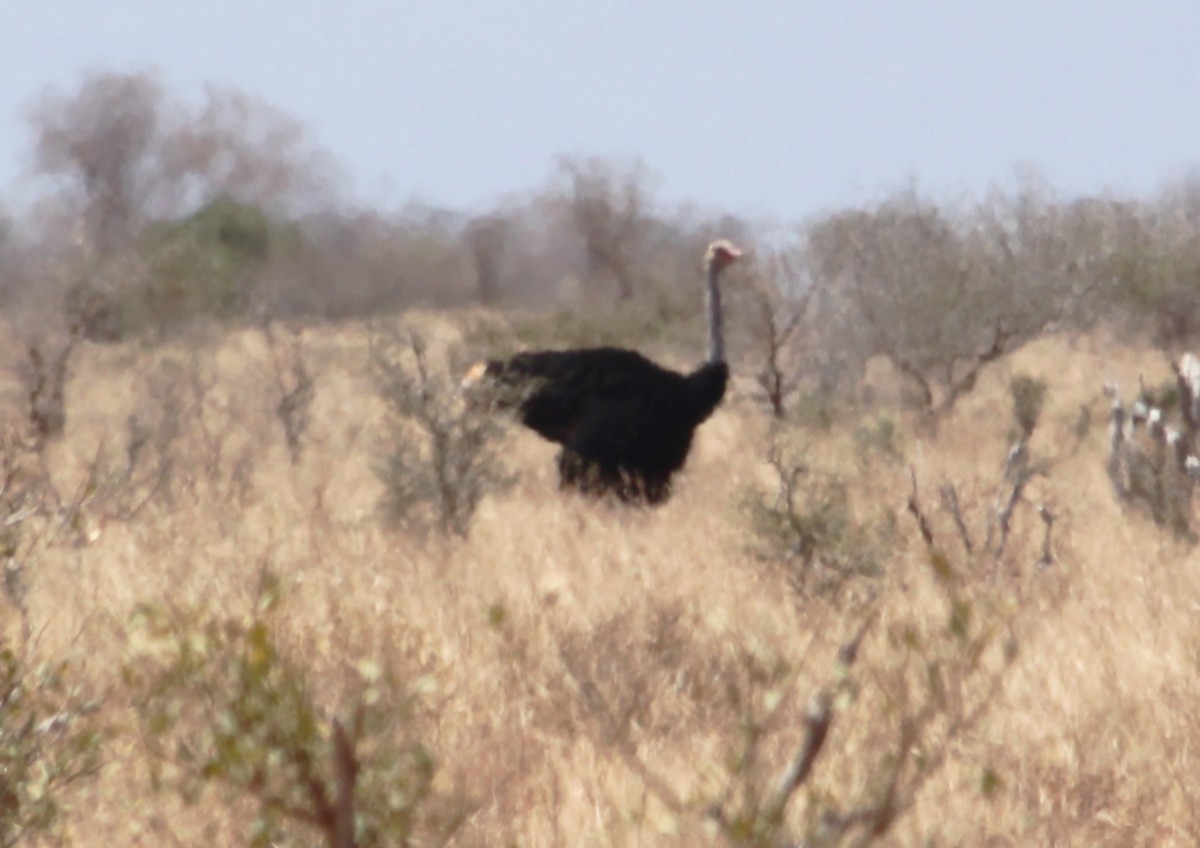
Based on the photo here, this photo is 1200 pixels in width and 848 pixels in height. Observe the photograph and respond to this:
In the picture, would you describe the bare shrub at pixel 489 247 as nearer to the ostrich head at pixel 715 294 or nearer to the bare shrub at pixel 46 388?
the bare shrub at pixel 46 388

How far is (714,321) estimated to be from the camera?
10.6 m

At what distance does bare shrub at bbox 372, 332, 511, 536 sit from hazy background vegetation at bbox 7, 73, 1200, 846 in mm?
23

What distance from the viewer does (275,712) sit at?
10.8 feet

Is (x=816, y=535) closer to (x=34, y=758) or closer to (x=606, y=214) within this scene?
(x=34, y=758)

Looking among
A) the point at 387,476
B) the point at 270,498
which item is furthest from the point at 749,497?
the point at 270,498

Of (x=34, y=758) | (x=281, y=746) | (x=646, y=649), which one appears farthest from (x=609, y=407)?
(x=281, y=746)

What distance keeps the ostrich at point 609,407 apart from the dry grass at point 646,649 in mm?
325

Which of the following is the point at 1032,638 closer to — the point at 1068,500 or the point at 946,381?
the point at 1068,500

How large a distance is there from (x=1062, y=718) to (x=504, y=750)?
1.31 metres

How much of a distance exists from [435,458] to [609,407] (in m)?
1.19

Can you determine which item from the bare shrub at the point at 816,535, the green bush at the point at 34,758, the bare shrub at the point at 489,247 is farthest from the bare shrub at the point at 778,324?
the bare shrub at the point at 489,247

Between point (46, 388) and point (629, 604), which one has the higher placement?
point (629, 604)

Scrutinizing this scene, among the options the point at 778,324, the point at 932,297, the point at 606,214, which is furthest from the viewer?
the point at 606,214

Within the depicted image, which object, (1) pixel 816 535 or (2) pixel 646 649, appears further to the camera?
(1) pixel 816 535
